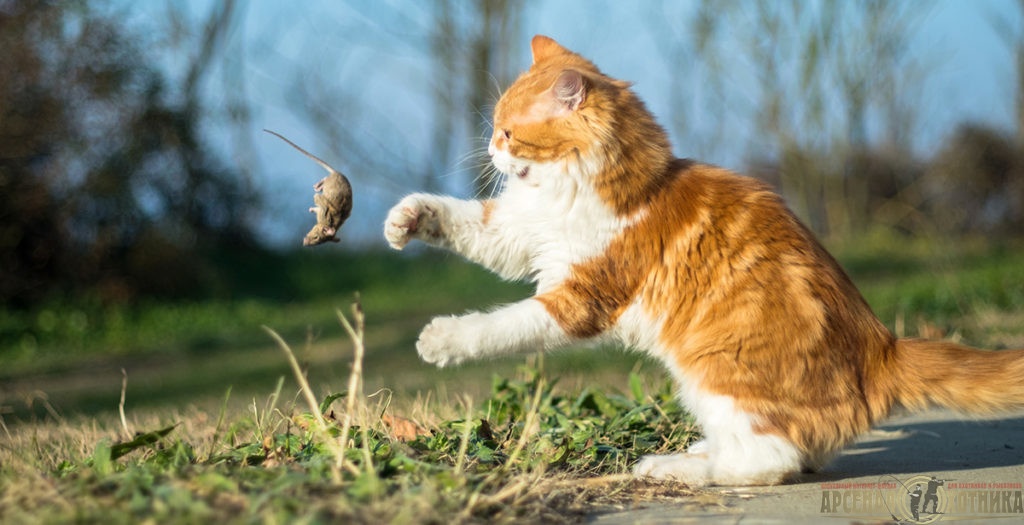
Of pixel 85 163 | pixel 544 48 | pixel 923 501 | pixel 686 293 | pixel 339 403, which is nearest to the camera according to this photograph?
pixel 923 501

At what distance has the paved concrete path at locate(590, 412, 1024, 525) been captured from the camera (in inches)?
97.1

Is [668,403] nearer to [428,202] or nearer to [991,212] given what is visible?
[428,202]

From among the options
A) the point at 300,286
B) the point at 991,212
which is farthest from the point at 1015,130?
the point at 300,286

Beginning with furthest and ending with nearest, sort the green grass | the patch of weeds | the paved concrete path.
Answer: the paved concrete path → the green grass → the patch of weeds

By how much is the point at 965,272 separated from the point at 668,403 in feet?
24.9

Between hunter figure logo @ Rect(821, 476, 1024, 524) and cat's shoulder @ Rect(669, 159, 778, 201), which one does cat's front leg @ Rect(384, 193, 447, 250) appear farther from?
hunter figure logo @ Rect(821, 476, 1024, 524)

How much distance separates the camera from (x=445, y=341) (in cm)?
280

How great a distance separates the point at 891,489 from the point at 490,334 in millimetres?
1334

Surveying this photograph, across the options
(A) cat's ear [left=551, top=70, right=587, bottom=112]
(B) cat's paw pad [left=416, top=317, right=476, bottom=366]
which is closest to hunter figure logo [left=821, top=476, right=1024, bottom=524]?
(B) cat's paw pad [left=416, top=317, right=476, bottom=366]

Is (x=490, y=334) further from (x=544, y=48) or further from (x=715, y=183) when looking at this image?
(x=544, y=48)

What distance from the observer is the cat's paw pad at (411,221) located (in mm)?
3123

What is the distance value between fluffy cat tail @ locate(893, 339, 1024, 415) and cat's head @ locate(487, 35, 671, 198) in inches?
42.0

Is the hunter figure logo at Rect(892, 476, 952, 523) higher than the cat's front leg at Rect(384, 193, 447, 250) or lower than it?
lower

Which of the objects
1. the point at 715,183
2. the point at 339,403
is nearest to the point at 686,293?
the point at 715,183
